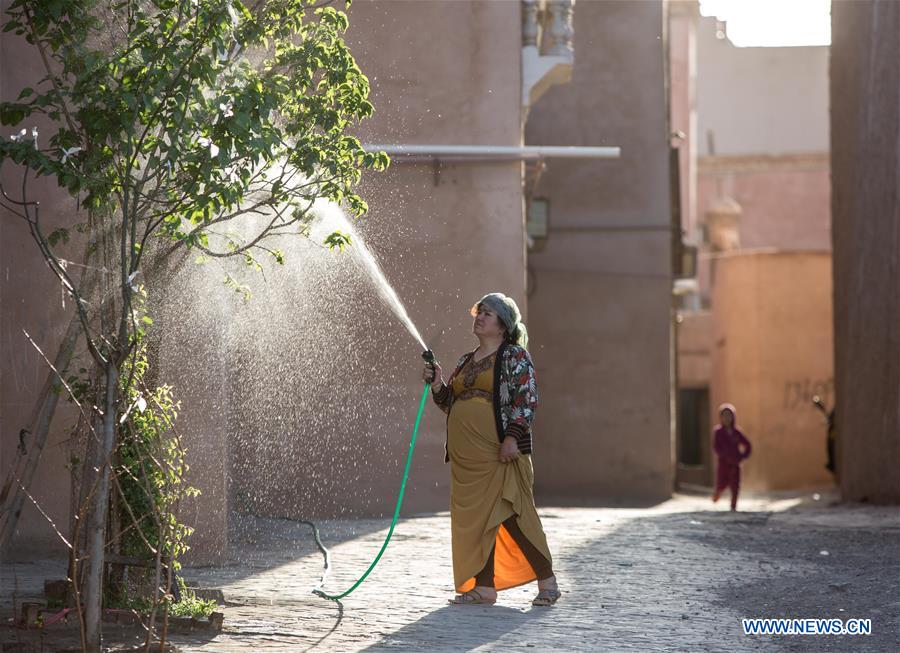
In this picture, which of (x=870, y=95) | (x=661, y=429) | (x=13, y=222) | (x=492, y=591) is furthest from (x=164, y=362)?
(x=661, y=429)

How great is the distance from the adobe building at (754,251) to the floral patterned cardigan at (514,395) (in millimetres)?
15455

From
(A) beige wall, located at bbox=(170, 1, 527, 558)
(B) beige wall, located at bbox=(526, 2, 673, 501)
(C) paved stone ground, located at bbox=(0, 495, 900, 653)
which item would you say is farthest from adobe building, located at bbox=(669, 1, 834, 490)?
(C) paved stone ground, located at bbox=(0, 495, 900, 653)

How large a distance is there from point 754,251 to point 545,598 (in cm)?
2213

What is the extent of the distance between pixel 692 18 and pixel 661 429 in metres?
18.8

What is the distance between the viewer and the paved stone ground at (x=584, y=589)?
6.78 m

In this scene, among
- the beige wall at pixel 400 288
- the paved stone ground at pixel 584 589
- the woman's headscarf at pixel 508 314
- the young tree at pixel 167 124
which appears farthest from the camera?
the beige wall at pixel 400 288

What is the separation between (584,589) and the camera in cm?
841

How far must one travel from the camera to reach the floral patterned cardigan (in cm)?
780

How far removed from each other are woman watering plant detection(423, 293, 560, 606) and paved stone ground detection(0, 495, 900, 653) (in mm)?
205

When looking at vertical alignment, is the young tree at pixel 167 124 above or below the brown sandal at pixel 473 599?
above

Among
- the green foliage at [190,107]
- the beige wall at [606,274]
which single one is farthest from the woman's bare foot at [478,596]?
the beige wall at [606,274]

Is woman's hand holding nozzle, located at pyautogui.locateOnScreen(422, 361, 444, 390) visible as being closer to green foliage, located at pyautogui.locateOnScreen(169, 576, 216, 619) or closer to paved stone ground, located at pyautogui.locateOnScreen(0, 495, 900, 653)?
paved stone ground, located at pyautogui.locateOnScreen(0, 495, 900, 653)

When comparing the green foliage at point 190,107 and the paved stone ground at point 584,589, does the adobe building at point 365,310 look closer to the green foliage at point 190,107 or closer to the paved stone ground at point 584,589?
the paved stone ground at point 584,589

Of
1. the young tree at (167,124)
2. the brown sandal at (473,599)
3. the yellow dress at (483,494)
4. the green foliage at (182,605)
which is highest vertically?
the young tree at (167,124)
